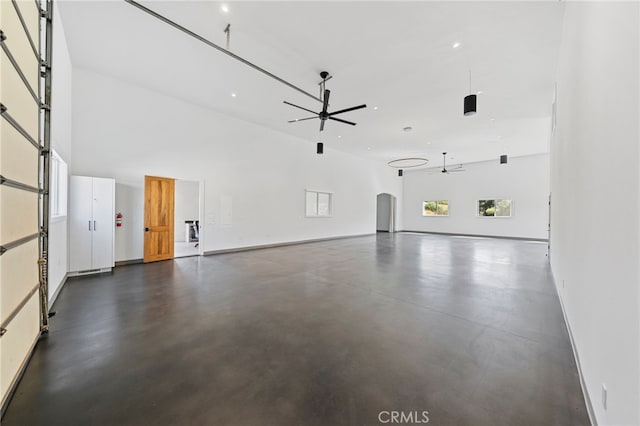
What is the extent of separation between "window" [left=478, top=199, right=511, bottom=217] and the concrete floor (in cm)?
981

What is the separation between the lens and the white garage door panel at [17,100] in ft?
5.91

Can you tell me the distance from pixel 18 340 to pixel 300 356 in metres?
2.31

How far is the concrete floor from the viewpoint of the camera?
1742 mm

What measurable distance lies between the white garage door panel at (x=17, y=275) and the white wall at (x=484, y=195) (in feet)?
51.4

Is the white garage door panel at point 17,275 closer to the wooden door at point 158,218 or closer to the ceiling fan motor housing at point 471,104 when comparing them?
the wooden door at point 158,218

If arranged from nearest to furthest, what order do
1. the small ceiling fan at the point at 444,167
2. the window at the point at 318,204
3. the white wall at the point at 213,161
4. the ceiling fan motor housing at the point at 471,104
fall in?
the ceiling fan motor housing at the point at 471,104 → the white wall at the point at 213,161 → the window at the point at 318,204 → the small ceiling fan at the point at 444,167

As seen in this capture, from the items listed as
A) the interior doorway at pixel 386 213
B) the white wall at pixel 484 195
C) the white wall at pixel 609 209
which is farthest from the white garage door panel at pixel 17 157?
the white wall at pixel 484 195

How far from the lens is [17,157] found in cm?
208

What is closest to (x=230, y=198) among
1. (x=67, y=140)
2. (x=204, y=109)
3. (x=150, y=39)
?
(x=204, y=109)

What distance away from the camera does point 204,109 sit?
7.39 metres

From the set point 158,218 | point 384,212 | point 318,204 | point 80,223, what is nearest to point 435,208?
point 384,212

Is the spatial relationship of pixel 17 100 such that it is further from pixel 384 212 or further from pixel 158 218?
pixel 384 212

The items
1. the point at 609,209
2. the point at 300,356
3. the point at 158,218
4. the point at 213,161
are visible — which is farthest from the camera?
the point at 213,161

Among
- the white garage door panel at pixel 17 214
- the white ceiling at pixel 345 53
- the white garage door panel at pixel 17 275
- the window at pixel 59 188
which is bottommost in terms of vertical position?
the white garage door panel at pixel 17 275
